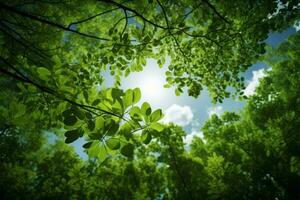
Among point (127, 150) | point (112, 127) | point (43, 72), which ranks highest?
point (43, 72)

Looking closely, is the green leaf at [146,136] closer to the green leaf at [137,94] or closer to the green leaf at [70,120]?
the green leaf at [137,94]

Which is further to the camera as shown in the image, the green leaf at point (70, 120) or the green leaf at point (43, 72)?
the green leaf at point (43, 72)

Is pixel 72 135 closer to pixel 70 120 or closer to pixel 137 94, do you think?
pixel 70 120

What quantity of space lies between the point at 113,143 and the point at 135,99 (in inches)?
11.2

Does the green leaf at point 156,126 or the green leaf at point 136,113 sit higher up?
the green leaf at point 136,113

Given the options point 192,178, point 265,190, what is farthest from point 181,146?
point 265,190

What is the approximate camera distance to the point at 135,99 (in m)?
1.28

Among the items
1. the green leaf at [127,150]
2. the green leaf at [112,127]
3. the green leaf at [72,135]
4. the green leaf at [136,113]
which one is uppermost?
the green leaf at [136,113]

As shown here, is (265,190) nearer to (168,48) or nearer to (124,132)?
(168,48)

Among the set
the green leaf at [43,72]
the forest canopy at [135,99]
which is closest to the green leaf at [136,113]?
the forest canopy at [135,99]

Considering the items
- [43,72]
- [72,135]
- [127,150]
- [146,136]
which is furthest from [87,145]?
[43,72]

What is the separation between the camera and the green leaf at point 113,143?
130cm

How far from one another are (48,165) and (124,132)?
11.5 meters

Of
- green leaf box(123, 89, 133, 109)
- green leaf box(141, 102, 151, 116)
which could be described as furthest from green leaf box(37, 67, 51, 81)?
green leaf box(141, 102, 151, 116)
